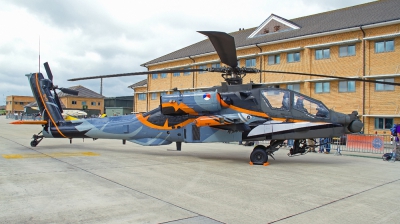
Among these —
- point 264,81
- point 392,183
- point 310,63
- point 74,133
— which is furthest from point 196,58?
point 392,183

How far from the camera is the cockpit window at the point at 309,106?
9758mm

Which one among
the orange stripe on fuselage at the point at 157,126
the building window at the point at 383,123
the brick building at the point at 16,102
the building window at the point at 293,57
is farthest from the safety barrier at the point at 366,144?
the brick building at the point at 16,102

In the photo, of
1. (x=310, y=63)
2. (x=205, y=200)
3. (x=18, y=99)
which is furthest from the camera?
(x=18, y=99)

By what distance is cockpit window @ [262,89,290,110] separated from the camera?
9.88 metres

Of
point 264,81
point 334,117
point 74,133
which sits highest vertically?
point 264,81

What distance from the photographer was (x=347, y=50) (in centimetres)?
2411

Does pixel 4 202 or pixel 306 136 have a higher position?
pixel 306 136

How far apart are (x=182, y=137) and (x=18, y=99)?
10175cm

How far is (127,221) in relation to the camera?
14.5 ft

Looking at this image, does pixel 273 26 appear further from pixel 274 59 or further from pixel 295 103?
pixel 295 103

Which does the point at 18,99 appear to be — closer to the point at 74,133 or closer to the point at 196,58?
the point at 196,58

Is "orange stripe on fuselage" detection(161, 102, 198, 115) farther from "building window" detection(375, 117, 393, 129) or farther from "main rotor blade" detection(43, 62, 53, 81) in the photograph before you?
"building window" detection(375, 117, 393, 129)

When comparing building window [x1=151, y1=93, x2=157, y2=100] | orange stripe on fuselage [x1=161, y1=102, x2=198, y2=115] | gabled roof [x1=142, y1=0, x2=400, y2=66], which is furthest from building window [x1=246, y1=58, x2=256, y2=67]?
orange stripe on fuselage [x1=161, y1=102, x2=198, y2=115]

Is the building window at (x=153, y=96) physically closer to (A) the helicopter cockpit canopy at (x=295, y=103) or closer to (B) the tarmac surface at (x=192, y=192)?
(B) the tarmac surface at (x=192, y=192)
